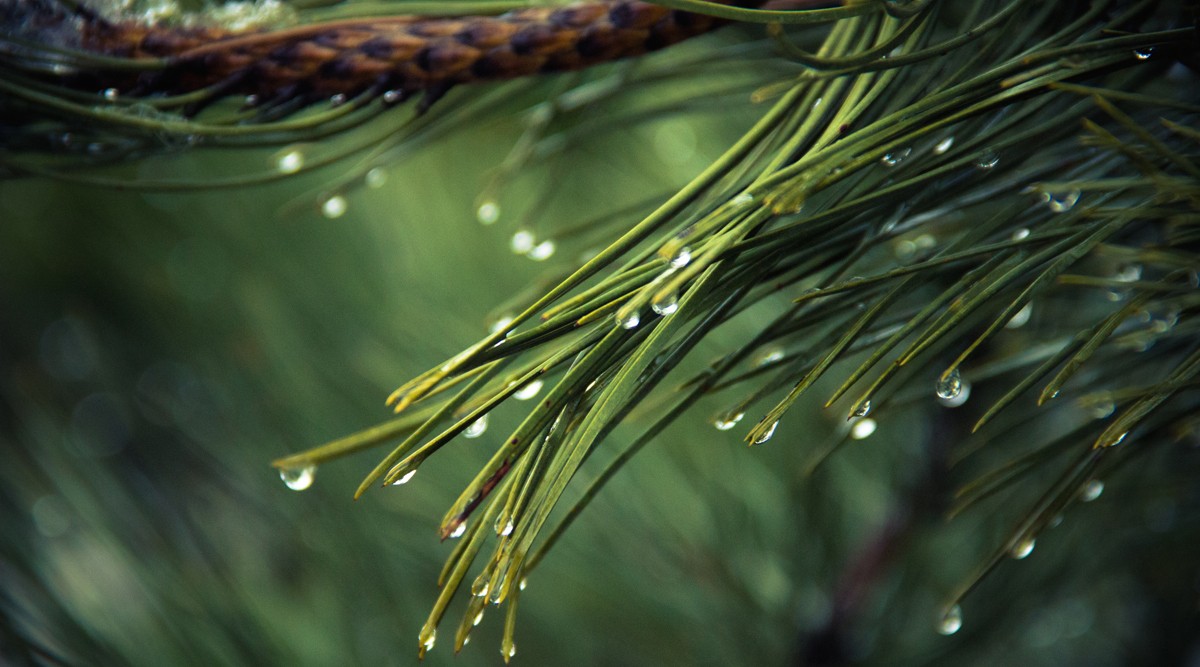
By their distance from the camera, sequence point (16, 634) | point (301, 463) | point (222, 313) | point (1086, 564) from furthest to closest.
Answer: point (222, 313) < point (1086, 564) < point (16, 634) < point (301, 463)

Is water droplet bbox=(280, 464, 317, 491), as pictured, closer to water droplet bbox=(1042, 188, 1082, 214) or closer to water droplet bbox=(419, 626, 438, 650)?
water droplet bbox=(419, 626, 438, 650)

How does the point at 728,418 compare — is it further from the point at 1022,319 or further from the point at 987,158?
the point at 1022,319

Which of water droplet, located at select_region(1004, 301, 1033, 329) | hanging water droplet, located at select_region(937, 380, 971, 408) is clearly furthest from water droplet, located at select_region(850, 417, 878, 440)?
water droplet, located at select_region(1004, 301, 1033, 329)

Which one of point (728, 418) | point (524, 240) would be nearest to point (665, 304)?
point (728, 418)

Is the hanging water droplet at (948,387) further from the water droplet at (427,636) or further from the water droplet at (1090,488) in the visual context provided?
the water droplet at (427,636)

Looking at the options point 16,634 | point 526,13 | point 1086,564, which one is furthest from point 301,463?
point 1086,564

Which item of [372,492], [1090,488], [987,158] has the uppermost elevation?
[987,158]

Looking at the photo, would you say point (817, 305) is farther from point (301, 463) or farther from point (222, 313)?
point (222, 313)
